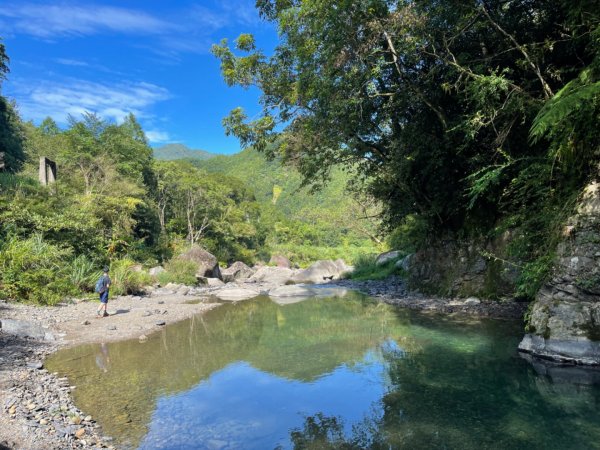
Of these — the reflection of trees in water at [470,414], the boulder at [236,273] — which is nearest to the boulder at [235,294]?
the boulder at [236,273]

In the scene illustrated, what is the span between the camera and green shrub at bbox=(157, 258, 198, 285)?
2639cm

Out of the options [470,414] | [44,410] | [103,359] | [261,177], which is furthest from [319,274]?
[261,177]

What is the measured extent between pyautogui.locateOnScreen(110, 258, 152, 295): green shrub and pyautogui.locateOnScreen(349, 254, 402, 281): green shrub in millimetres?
15550

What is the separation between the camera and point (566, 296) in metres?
8.04

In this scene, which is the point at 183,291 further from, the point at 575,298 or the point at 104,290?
the point at 575,298

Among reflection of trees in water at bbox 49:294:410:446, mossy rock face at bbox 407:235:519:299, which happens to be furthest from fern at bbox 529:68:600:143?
reflection of trees in water at bbox 49:294:410:446

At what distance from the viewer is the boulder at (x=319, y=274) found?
35.0 m

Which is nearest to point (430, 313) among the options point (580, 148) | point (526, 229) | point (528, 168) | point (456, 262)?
point (456, 262)

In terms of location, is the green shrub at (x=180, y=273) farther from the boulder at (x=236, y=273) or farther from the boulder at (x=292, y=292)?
the boulder at (x=292, y=292)

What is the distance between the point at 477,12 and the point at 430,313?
9.07m

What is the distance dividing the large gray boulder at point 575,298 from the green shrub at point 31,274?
1573 cm

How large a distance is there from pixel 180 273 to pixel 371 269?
46.6 feet

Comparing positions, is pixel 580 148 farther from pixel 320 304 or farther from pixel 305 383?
pixel 320 304

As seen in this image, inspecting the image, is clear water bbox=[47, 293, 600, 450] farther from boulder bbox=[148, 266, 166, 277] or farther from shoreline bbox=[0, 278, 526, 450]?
boulder bbox=[148, 266, 166, 277]
